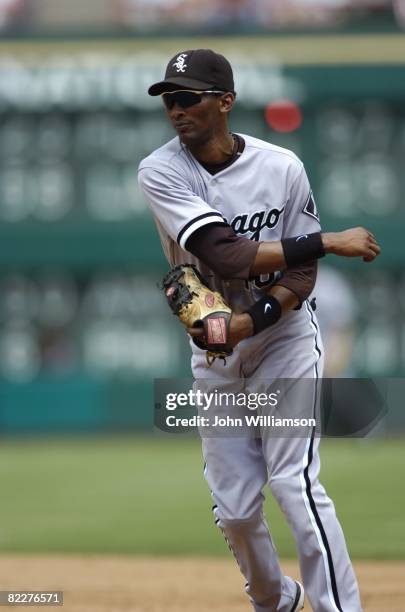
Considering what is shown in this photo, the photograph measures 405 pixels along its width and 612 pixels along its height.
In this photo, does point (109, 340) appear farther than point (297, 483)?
Yes

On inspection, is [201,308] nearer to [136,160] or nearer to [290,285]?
[290,285]

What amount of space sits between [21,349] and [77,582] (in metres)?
12.9

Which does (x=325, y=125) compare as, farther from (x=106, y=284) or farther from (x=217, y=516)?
(x=217, y=516)

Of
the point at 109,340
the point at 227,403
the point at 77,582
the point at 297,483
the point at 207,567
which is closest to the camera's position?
the point at 297,483

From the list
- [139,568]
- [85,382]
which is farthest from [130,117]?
[139,568]

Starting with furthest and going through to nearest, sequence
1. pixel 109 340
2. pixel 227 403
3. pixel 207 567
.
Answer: pixel 109 340
pixel 207 567
pixel 227 403

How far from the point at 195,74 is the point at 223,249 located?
1.93 ft

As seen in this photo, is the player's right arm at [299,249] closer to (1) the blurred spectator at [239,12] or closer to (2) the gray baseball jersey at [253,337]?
(2) the gray baseball jersey at [253,337]

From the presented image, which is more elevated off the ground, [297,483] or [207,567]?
[297,483]

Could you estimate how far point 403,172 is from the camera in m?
17.7

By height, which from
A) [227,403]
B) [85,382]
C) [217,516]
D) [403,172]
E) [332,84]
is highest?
[332,84]

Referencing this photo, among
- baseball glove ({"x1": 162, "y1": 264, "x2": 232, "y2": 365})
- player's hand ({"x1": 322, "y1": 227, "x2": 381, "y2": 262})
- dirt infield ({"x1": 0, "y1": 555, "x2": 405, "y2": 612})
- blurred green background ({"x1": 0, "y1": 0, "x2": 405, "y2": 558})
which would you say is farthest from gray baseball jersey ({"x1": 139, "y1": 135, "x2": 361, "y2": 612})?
blurred green background ({"x1": 0, "y1": 0, "x2": 405, "y2": 558})

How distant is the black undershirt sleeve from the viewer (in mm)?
4090

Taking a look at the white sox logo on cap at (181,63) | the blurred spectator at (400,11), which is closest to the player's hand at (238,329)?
the white sox logo on cap at (181,63)
